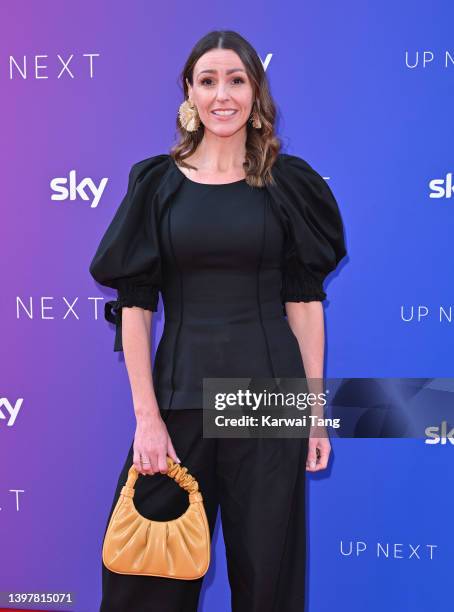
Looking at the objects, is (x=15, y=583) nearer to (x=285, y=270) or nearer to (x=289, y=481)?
(x=289, y=481)

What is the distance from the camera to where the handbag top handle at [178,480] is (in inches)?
60.4

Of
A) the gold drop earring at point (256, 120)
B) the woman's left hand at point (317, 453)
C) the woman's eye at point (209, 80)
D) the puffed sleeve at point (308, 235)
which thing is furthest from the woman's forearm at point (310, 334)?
the woman's eye at point (209, 80)

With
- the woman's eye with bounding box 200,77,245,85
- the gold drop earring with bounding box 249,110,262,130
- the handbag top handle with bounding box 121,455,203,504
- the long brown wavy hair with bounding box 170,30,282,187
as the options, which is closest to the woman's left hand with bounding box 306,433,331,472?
the handbag top handle with bounding box 121,455,203,504

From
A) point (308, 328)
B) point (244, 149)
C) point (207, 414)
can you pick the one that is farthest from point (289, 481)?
point (244, 149)

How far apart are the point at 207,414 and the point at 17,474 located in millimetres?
1223

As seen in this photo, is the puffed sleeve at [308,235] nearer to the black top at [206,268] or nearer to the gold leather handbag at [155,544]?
the black top at [206,268]

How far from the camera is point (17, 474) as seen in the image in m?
2.48

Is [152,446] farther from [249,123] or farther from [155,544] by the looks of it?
[249,123]

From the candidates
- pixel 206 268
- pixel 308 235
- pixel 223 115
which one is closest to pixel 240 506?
pixel 206 268

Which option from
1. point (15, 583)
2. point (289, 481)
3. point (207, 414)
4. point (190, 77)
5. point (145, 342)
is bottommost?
point (15, 583)

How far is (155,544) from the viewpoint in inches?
59.5

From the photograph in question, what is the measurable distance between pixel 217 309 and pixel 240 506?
45 cm

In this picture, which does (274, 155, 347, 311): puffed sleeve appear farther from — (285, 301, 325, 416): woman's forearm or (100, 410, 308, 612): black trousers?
(100, 410, 308, 612): black trousers

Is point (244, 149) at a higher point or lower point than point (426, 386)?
higher
